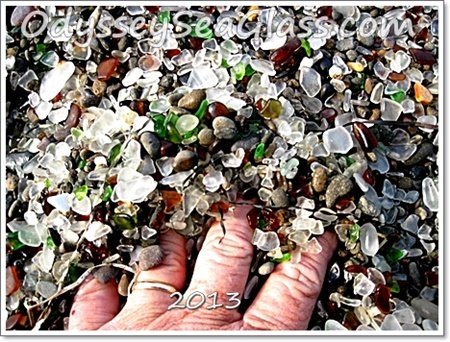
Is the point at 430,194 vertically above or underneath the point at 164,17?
underneath

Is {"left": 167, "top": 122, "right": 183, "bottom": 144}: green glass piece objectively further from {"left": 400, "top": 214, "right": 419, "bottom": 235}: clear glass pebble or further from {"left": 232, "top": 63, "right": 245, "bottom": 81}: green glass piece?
{"left": 400, "top": 214, "right": 419, "bottom": 235}: clear glass pebble

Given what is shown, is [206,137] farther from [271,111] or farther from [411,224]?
[411,224]

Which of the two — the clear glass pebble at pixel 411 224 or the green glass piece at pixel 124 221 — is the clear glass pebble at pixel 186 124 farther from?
the clear glass pebble at pixel 411 224

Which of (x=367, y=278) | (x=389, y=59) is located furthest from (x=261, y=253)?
(x=389, y=59)

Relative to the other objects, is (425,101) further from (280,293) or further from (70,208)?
(70,208)

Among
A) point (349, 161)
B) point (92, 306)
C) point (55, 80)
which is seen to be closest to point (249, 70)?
point (349, 161)

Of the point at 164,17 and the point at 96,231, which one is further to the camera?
the point at 164,17
